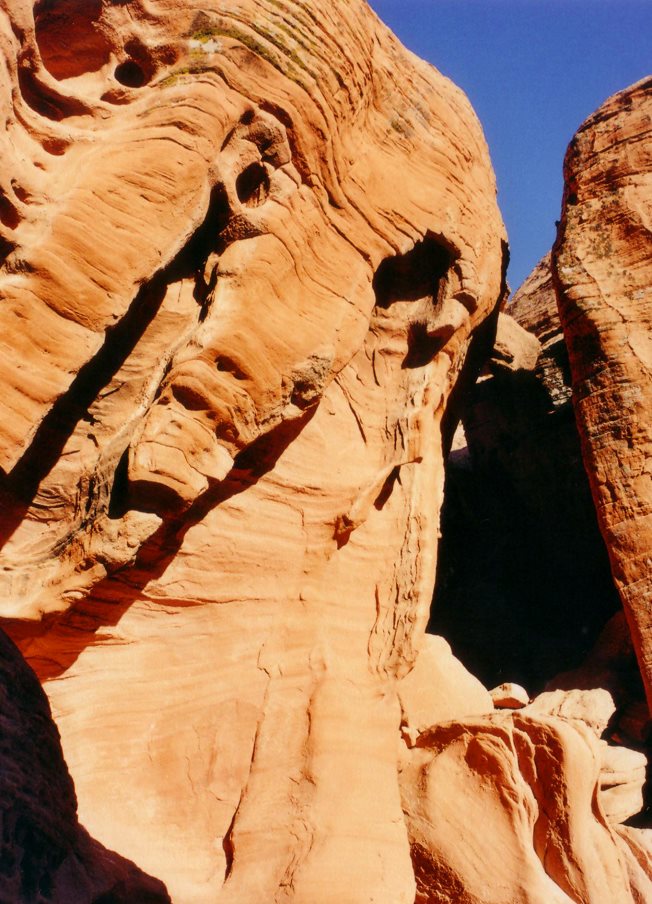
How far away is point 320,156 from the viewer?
461 cm

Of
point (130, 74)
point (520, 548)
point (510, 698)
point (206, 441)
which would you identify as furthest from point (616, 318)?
point (130, 74)

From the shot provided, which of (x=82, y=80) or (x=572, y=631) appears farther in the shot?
(x=572, y=631)

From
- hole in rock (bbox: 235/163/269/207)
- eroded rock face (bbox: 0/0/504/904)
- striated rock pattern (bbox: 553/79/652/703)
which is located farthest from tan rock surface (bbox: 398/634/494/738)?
hole in rock (bbox: 235/163/269/207)

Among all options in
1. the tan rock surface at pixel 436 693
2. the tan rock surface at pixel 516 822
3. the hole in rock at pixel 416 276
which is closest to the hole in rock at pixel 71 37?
the hole in rock at pixel 416 276

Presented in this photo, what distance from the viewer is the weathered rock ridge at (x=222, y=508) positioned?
3502 mm

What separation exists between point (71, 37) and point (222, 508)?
9.46 ft

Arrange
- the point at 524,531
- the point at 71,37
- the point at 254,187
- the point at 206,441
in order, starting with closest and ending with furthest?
the point at 206,441, the point at 71,37, the point at 254,187, the point at 524,531

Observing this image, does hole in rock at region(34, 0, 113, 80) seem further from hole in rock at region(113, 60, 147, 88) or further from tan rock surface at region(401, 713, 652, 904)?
tan rock surface at region(401, 713, 652, 904)

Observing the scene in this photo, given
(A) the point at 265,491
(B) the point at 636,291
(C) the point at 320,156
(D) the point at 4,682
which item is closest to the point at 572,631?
(B) the point at 636,291

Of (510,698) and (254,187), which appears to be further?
(510,698)

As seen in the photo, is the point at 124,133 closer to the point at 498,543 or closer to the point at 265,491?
the point at 265,491

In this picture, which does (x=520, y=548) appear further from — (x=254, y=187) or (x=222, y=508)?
(x=254, y=187)

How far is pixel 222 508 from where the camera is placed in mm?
4422

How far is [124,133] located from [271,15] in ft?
4.18
